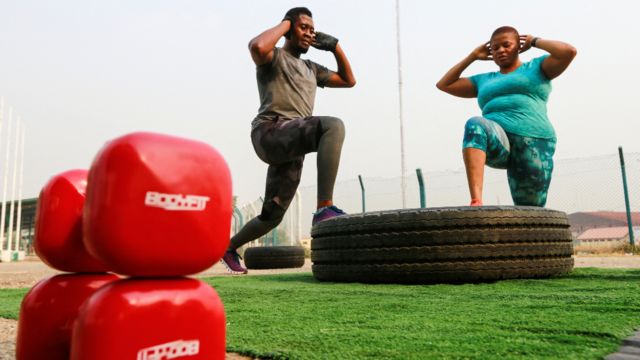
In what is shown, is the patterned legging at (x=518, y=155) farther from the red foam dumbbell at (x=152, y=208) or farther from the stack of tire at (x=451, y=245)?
the red foam dumbbell at (x=152, y=208)

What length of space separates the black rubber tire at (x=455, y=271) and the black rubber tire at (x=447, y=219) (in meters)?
0.18

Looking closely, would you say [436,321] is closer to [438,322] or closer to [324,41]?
[438,322]

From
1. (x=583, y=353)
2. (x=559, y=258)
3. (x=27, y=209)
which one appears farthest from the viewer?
(x=27, y=209)

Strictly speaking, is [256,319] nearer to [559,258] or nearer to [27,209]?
[559,258]

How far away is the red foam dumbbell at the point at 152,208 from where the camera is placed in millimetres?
675

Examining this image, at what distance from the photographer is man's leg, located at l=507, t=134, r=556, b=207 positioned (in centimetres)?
292

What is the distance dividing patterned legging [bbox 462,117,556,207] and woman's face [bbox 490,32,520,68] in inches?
20.0

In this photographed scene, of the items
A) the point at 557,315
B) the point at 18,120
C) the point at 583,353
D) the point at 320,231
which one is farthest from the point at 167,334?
the point at 18,120

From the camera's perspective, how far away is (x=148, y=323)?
26.4 inches

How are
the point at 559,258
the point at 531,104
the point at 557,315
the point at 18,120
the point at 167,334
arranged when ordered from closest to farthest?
the point at 167,334, the point at 557,315, the point at 559,258, the point at 531,104, the point at 18,120

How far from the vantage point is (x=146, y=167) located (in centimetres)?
69

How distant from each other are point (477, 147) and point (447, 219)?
24.3 inches

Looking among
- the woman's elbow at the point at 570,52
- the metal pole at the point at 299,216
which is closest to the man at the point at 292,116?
the woman's elbow at the point at 570,52

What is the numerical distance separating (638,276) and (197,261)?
269 cm
